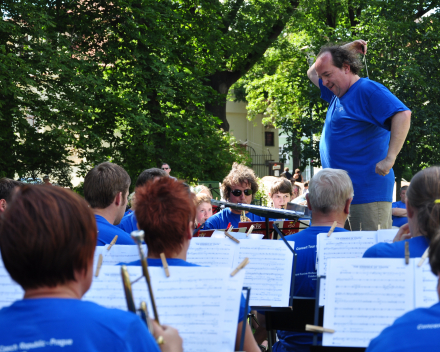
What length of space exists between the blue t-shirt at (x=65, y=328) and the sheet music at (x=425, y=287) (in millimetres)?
1175

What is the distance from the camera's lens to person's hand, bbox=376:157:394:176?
4.04 m

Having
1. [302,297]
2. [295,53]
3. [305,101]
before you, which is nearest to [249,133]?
[295,53]

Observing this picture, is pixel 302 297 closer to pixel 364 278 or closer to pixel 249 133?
pixel 364 278

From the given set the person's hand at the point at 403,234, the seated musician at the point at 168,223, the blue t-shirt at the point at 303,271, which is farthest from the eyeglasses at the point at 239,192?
the seated musician at the point at 168,223

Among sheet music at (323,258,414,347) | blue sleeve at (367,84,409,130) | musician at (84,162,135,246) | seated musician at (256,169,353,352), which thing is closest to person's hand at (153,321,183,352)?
sheet music at (323,258,414,347)

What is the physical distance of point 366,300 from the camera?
2156mm

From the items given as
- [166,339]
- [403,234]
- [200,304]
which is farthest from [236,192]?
[166,339]

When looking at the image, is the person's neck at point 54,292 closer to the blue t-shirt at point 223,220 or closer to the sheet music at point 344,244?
the sheet music at point 344,244

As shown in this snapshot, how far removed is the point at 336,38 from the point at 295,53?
24.8 feet

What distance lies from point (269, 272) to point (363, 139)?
1878mm

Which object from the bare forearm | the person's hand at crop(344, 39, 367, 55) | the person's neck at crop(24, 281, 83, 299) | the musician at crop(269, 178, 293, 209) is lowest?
the musician at crop(269, 178, 293, 209)

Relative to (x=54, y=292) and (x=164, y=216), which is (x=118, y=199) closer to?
(x=164, y=216)

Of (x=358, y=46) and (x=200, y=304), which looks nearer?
(x=200, y=304)

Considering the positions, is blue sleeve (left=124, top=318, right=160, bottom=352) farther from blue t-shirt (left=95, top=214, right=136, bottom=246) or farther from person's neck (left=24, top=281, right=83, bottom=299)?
blue t-shirt (left=95, top=214, right=136, bottom=246)
